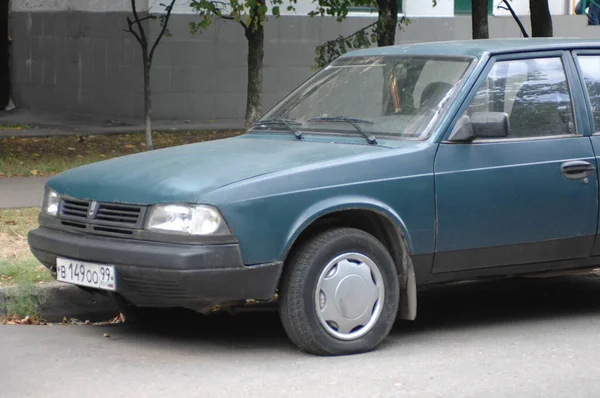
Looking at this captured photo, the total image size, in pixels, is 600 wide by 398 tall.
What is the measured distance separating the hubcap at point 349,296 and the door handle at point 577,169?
132cm

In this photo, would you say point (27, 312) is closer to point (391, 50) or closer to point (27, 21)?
point (391, 50)

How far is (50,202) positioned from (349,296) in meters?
1.81

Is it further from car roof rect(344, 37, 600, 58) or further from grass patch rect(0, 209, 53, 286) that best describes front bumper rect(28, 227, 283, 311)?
car roof rect(344, 37, 600, 58)

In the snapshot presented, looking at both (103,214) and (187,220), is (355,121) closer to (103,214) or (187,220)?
(187,220)

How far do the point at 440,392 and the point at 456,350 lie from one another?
903mm

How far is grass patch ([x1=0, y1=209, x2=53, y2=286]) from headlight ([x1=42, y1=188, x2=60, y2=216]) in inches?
31.1

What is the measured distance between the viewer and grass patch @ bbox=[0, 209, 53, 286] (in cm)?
712

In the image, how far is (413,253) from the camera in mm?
5973

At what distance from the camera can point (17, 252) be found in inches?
320

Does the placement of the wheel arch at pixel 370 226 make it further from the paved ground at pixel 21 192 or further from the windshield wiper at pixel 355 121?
the paved ground at pixel 21 192

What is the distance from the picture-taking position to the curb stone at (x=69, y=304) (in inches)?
273

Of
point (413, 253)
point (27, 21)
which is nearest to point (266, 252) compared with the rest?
point (413, 253)

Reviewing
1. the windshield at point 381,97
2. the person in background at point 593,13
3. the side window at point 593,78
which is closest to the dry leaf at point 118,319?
the windshield at point 381,97

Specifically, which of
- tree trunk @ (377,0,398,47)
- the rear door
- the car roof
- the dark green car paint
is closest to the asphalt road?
the dark green car paint
